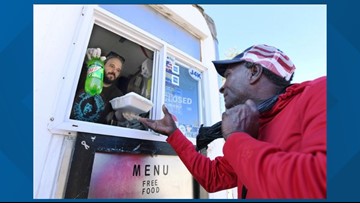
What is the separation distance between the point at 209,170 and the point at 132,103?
62cm

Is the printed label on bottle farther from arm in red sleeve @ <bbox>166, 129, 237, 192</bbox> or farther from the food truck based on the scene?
arm in red sleeve @ <bbox>166, 129, 237, 192</bbox>

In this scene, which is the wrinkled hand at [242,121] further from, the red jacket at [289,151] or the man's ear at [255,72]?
the man's ear at [255,72]

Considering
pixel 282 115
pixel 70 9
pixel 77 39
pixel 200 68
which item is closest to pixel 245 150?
pixel 282 115

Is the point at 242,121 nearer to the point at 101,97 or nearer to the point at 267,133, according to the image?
the point at 267,133

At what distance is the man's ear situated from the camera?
102cm

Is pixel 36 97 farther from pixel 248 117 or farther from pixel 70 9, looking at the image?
pixel 248 117

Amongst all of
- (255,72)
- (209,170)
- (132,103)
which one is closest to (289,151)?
(255,72)

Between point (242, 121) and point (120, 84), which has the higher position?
point (120, 84)

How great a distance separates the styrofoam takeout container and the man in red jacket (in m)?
0.09

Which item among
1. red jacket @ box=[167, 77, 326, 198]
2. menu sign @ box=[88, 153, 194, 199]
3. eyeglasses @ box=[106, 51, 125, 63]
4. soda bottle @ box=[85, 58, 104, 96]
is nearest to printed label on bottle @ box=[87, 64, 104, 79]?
soda bottle @ box=[85, 58, 104, 96]

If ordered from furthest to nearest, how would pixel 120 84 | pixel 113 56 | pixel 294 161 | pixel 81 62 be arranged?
pixel 120 84 < pixel 113 56 < pixel 81 62 < pixel 294 161

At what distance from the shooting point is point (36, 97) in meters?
1.02

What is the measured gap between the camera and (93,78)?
1292mm

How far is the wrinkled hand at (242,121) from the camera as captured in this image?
80 cm
